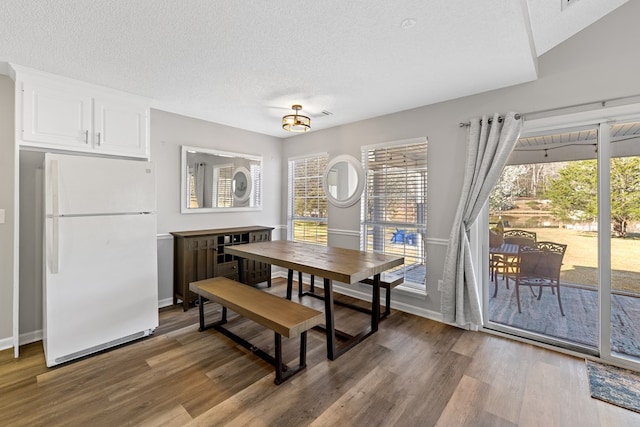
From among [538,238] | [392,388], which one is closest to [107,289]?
[392,388]

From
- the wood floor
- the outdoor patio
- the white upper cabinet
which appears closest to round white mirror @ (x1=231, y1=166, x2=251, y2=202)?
the white upper cabinet

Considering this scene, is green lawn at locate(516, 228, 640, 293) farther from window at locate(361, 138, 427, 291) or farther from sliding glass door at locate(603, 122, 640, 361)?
window at locate(361, 138, 427, 291)

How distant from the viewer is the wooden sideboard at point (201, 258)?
3.49 meters

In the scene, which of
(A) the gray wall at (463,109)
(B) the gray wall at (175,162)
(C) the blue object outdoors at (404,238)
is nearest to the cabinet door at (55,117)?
(B) the gray wall at (175,162)

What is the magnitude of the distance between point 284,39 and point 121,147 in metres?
2.03

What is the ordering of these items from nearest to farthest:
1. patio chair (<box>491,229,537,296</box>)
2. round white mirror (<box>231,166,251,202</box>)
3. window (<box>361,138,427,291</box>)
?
patio chair (<box>491,229,537,296</box>)
window (<box>361,138,427,291</box>)
round white mirror (<box>231,166,251,202</box>)

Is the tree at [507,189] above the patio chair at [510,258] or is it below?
above

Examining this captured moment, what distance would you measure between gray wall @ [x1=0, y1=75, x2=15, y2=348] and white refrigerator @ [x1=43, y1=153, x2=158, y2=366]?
0.55 metres

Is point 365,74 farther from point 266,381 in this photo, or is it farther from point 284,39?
Answer: point 266,381

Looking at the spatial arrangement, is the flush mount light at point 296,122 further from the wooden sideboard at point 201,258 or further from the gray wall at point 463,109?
the wooden sideboard at point 201,258

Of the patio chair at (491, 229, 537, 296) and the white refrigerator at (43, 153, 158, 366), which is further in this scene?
the patio chair at (491, 229, 537, 296)

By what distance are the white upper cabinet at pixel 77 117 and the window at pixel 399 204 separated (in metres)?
2.71

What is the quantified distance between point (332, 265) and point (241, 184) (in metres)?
2.54

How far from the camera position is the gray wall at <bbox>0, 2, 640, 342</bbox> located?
7.59 feet
